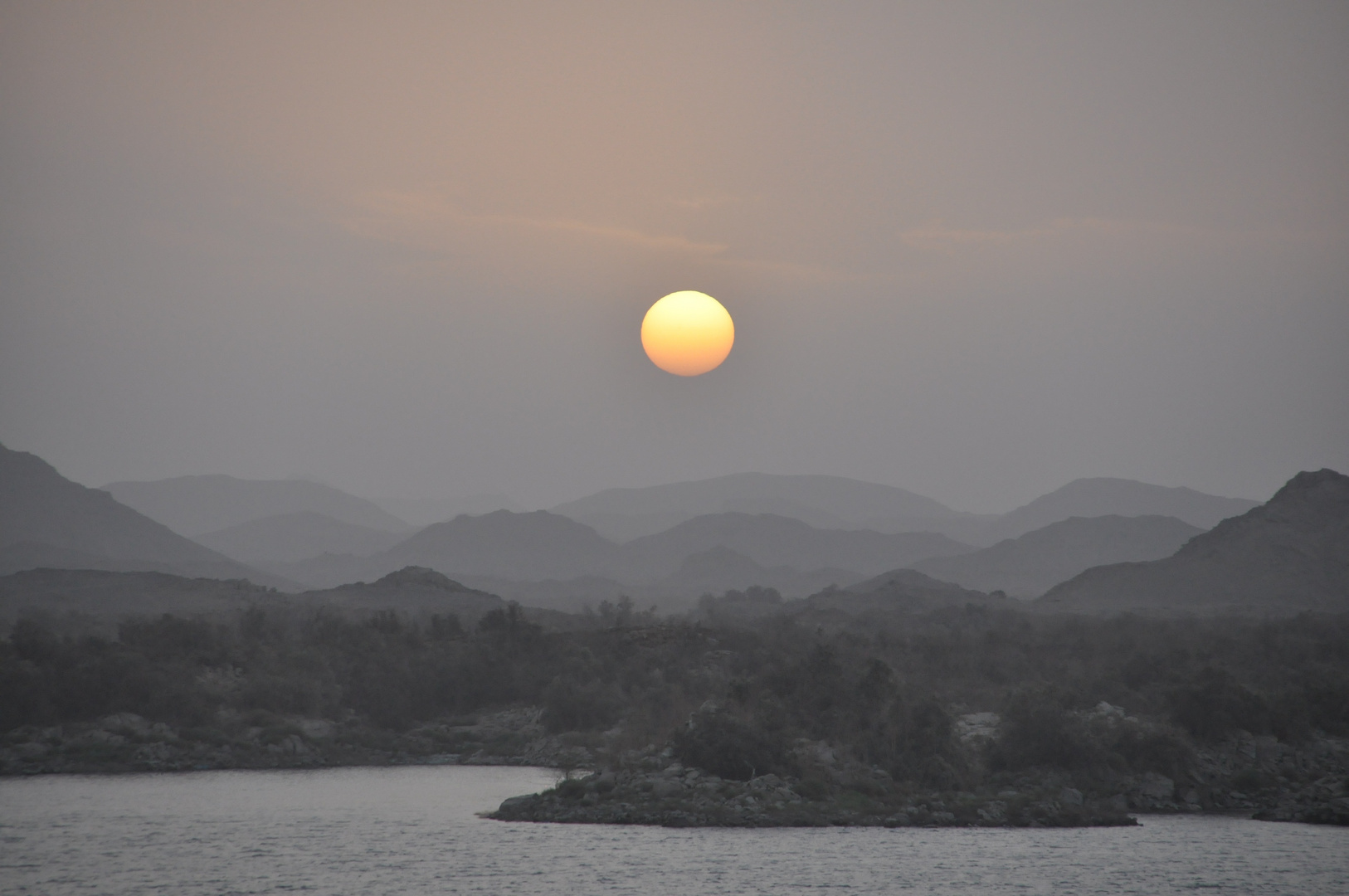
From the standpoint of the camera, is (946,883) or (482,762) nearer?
(946,883)

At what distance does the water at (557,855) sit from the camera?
3366 cm

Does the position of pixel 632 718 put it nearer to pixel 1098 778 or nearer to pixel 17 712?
pixel 1098 778

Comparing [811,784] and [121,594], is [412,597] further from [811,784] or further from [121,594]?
[811,784]

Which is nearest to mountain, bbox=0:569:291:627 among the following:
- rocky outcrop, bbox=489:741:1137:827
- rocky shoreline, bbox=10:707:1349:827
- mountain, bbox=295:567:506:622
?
mountain, bbox=295:567:506:622

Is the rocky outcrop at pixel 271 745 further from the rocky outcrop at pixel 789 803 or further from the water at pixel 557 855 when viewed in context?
the rocky outcrop at pixel 789 803

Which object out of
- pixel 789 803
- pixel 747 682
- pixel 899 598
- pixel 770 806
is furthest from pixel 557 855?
→ pixel 899 598

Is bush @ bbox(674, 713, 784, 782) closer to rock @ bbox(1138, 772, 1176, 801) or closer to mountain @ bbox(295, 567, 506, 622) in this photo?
rock @ bbox(1138, 772, 1176, 801)

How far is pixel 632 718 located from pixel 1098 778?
70.8 ft

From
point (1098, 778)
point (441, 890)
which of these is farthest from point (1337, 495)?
point (441, 890)

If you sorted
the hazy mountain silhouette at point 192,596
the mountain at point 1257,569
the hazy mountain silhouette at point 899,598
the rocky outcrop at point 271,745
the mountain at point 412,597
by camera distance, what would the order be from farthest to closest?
the hazy mountain silhouette at point 899,598 < the mountain at point 1257,569 < the mountain at point 412,597 < the hazy mountain silhouette at point 192,596 < the rocky outcrop at point 271,745

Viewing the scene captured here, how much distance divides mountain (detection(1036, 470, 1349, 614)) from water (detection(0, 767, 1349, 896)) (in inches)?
3275

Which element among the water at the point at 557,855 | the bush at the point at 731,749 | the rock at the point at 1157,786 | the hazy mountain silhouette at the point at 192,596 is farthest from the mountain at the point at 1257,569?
the bush at the point at 731,749

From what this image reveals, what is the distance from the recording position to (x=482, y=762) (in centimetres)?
6131

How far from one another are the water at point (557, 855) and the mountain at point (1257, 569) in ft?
273
